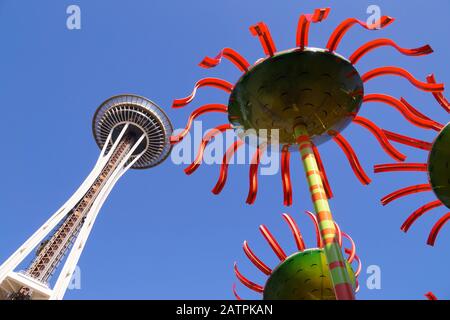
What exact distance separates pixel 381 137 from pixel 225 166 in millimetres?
2217

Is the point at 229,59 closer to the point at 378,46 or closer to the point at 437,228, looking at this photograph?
the point at 378,46

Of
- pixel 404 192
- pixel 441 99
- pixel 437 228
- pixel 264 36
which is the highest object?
pixel 441 99

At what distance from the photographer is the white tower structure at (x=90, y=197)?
2725 cm

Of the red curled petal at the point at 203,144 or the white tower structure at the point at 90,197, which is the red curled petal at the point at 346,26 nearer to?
the red curled petal at the point at 203,144

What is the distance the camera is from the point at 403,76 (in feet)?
15.8

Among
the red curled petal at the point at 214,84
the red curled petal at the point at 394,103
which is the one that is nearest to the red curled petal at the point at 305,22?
the red curled petal at the point at 214,84

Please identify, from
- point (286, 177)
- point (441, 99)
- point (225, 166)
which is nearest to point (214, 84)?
point (225, 166)

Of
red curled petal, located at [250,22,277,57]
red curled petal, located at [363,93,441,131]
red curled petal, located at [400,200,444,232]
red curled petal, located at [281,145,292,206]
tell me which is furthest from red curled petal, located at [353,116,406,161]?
red curled petal, located at [250,22,277,57]

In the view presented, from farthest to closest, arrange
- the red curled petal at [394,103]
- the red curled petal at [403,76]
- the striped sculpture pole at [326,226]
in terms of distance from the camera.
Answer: the red curled petal at [394,103], the red curled petal at [403,76], the striped sculpture pole at [326,226]

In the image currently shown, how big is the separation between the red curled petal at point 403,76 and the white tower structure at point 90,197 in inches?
402
